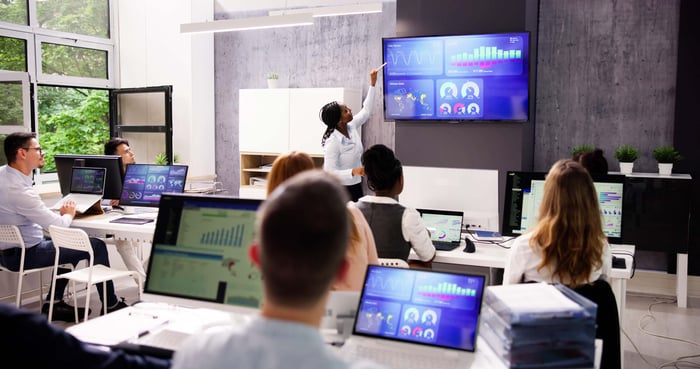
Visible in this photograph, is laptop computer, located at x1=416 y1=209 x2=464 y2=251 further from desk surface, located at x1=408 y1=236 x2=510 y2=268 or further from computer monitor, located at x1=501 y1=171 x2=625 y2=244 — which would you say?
computer monitor, located at x1=501 y1=171 x2=625 y2=244

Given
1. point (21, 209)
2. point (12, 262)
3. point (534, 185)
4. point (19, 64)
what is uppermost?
point (19, 64)

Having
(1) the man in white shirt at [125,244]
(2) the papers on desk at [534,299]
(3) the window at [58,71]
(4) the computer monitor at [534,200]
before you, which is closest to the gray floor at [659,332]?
(4) the computer monitor at [534,200]

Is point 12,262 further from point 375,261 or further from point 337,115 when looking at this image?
point 375,261

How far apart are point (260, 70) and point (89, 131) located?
2164 mm

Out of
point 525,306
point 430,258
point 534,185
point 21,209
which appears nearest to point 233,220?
point 525,306

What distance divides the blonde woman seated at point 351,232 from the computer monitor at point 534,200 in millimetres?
1317

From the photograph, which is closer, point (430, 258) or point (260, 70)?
point (430, 258)

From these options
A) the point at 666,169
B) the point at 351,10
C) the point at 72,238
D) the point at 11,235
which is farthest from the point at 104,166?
the point at 666,169

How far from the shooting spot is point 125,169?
515 cm

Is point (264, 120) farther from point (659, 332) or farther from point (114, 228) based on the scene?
point (659, 332)

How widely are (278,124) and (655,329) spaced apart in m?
4.24

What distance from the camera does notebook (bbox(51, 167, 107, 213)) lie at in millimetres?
4828

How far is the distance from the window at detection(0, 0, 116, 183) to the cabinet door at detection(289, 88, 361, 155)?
98.5 inches

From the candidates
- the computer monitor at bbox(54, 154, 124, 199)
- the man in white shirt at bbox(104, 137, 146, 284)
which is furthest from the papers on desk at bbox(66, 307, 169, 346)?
the computer monitor at bbox(54, 154, 124, 199)
